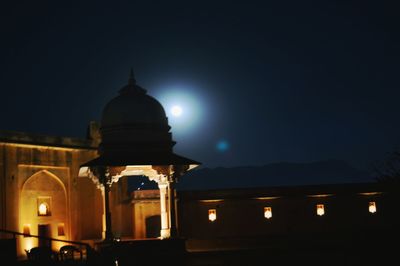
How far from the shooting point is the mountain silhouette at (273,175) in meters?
155

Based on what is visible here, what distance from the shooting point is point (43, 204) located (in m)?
27.4

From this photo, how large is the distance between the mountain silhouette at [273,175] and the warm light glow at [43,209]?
393ft

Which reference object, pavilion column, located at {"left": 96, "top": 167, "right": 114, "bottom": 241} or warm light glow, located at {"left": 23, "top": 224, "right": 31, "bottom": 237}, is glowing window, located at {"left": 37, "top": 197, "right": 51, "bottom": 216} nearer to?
warm light glow, located at {"left": 23, "top": 224, "right": 31, "bottom": 237}

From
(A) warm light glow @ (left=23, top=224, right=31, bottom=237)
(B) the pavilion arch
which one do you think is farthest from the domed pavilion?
(A) warm light glow @ (left=23, top=224, right=31, bottom=237)

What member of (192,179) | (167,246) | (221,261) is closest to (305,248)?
(221,261)

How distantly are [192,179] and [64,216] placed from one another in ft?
411

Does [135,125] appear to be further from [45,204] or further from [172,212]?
[45,204]

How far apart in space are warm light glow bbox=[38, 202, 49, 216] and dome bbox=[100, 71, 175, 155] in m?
5.73

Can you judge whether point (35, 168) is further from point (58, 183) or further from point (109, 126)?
point (109, 126)

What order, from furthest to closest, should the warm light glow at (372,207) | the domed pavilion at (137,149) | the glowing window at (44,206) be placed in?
the warm light glow at (372,207) → the glowing window at (44,206) → the domed pavilion at (137,149)

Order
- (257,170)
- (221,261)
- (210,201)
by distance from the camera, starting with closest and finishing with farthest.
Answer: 1. (221,261)
2. (210,201)
3. (257,170)

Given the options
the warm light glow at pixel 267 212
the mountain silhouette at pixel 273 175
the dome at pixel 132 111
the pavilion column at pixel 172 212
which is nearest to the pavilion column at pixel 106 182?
the dome at pixel 132 111

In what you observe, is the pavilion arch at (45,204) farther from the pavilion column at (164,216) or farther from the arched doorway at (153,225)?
the pavilion column at (164,216)

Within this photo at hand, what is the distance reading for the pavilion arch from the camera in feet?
86.6
